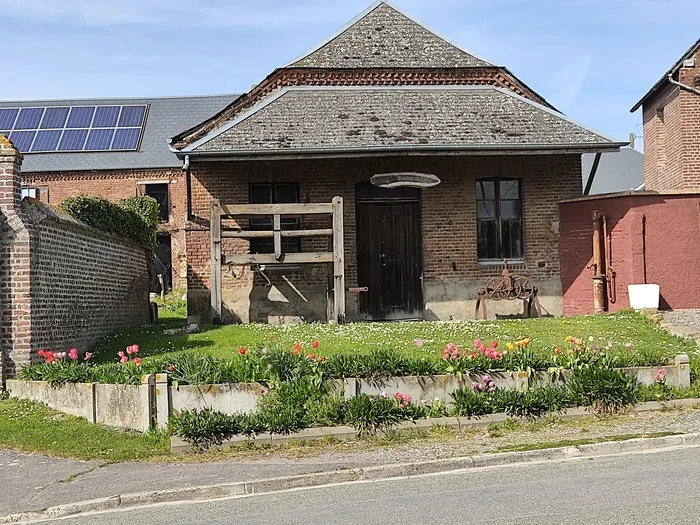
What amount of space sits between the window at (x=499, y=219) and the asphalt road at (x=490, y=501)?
11311mm

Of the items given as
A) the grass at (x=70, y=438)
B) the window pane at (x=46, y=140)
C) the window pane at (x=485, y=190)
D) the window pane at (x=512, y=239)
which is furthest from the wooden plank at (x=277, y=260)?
the window pane at (x=46, y=140)

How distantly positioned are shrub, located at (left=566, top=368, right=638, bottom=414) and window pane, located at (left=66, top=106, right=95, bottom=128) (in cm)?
3154

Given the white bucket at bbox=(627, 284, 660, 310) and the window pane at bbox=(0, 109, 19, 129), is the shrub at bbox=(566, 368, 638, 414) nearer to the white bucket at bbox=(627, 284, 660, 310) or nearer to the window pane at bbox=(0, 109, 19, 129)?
the white bucket at bbox=(627, 284, 660, 310)

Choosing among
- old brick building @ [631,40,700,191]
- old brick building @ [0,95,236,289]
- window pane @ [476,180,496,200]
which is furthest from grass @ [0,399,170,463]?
old brick building @ [0,95,236,289]

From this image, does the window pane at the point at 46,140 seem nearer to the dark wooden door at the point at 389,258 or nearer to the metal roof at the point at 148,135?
the metal roof at the point at 148,135

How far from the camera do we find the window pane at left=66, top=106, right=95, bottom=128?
123 feet

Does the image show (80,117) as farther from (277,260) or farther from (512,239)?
(512,239)

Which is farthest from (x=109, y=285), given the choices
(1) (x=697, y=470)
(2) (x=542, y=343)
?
(1) (x=697, y=470)

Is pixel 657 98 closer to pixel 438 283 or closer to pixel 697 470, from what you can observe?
pixel 438 283

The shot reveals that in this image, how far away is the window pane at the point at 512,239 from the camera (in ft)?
63.9

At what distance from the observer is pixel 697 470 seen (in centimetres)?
773

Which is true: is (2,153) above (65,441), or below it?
above

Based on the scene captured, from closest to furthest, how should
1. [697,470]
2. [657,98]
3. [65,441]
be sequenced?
[697,470]
[65,441]
[657,98]

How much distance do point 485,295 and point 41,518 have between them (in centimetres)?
1272
